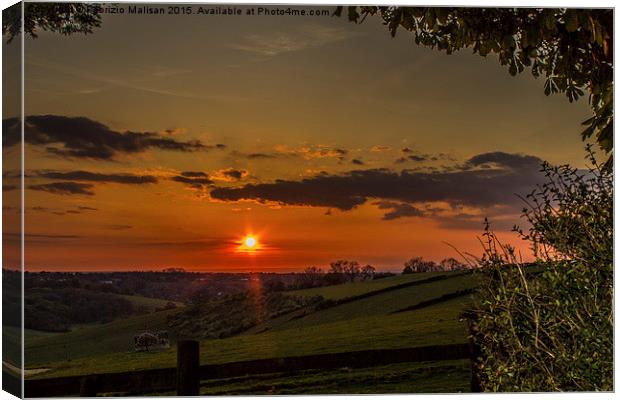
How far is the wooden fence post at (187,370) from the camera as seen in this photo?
7.90 m

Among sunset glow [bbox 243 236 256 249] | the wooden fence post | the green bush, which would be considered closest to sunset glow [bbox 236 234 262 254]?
sunset glow [bbox 243 236 256 249]

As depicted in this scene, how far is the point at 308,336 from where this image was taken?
830 centimetres

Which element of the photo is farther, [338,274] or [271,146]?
[338,274]

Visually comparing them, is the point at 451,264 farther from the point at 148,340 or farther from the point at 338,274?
the point at 148,340

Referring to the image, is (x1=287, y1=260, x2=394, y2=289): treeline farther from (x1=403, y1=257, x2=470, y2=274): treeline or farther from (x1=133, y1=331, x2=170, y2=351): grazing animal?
(x1=133, y1=331, x2=170, y2=351): grazing animal

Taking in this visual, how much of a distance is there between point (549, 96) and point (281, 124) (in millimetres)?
2271

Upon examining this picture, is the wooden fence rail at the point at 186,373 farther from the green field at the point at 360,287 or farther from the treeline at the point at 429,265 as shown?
the treeline at the point at 429,265

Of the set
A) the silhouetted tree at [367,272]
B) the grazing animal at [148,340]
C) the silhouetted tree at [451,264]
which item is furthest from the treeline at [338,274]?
the grazing animal at [148,340]

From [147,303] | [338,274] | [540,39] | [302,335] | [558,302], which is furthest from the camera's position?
[302,335]

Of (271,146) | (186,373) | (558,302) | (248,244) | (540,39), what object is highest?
(540,39)

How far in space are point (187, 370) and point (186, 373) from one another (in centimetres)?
3

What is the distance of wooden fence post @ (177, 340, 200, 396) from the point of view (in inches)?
311

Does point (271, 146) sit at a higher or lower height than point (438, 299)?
higher

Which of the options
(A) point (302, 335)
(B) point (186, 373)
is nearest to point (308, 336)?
(A) point (302, 335)
